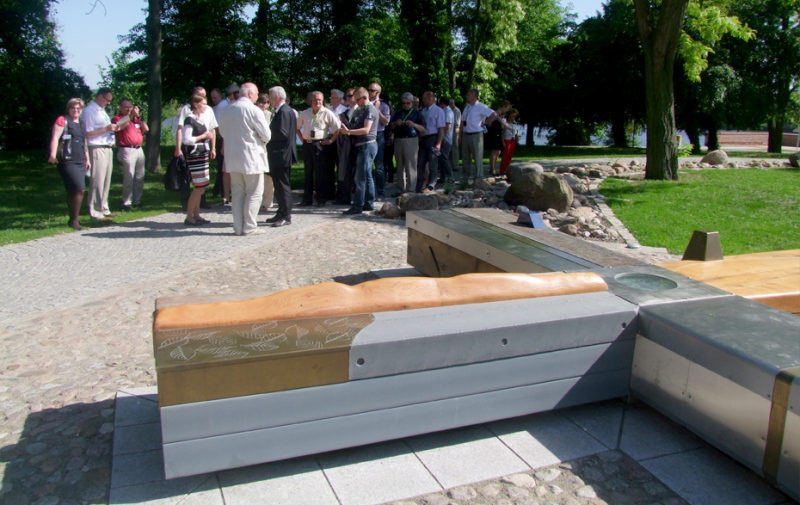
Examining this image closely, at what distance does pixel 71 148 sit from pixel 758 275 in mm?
8237

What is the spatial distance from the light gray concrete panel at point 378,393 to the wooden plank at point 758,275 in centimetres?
109

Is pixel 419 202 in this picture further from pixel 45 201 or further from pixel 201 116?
pixel 45 201

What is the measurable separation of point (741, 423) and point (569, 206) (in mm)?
7777

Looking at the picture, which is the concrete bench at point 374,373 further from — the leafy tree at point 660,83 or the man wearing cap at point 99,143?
the leafy tree at point 660,83

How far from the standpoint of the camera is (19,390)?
3871 millimetres

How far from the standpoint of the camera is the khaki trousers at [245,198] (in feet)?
28.0

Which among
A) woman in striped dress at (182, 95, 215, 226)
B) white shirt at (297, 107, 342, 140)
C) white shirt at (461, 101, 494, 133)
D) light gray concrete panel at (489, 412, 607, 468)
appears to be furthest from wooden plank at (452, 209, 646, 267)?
white shirt at (461, 101, 494, 133)

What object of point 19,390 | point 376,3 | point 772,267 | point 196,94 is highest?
point 376,3

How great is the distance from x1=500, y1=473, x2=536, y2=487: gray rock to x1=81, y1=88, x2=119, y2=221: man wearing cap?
28.1ft

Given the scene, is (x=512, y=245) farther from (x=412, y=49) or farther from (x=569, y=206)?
(x=412, y=49)

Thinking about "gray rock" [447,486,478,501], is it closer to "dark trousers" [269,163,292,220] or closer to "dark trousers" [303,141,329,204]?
"dark trousers" [269,163,292,220]

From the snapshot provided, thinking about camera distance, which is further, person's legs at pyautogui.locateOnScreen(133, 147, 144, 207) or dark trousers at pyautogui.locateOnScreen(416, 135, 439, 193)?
dark trousers at pyautogui.locateOnScreen(416, 135, 439, 193)

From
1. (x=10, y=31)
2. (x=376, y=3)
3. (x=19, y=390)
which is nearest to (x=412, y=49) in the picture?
(x=376, y=3)

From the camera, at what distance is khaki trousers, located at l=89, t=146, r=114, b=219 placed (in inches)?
380
